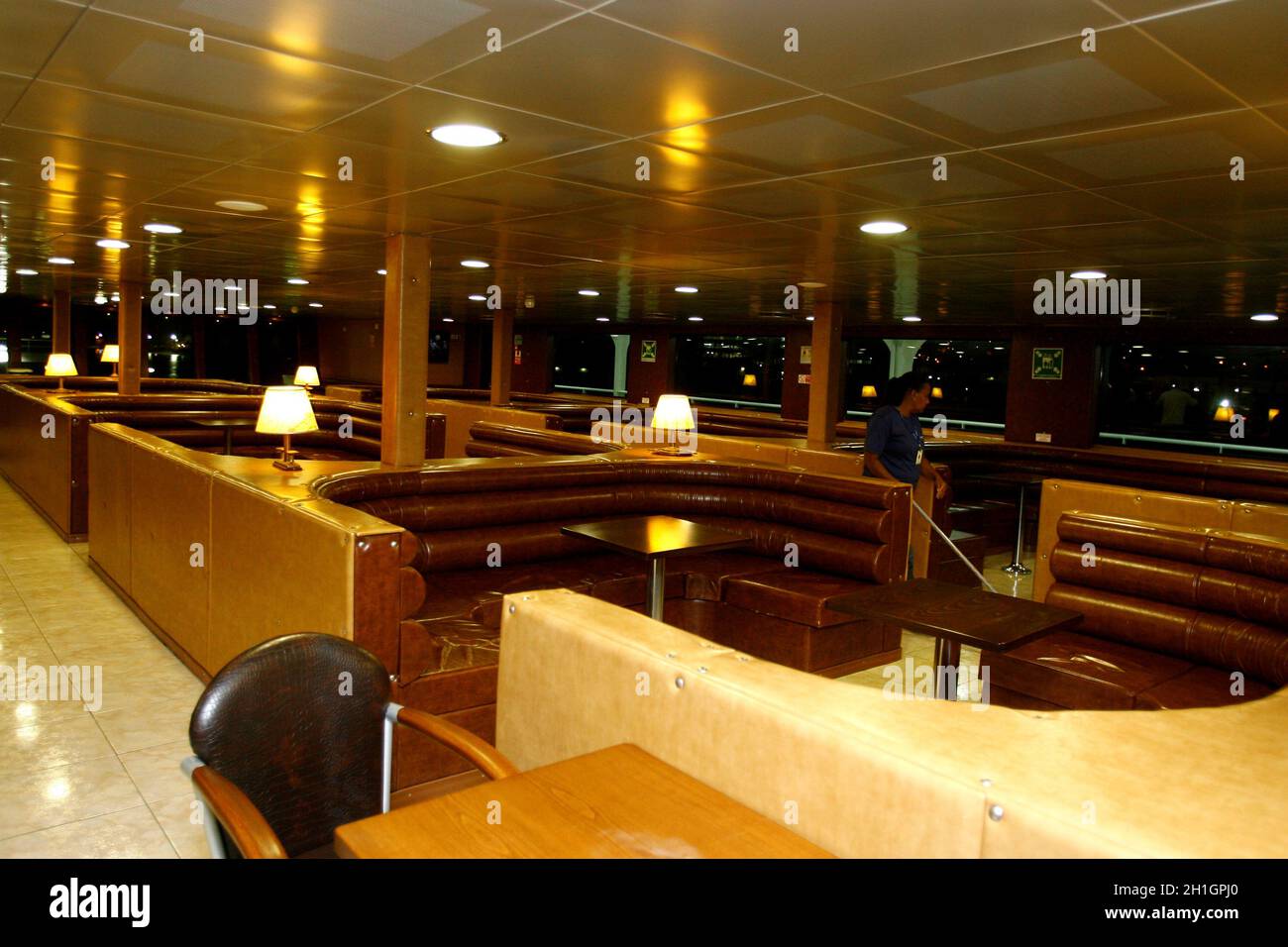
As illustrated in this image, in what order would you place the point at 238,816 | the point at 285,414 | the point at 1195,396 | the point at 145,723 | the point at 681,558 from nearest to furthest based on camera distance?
the point at 238,816
the point at 145,723
the point at 285,414
the point at 681,558
the point at 1195,396

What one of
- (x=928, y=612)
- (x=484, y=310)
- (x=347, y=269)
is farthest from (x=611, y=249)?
(x=484, y=310)

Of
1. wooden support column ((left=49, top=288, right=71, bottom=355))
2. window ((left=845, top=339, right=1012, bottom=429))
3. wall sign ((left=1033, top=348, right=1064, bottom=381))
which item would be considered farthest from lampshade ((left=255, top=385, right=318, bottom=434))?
wooden support column ((left=49, top=288, right=71, bottom=355))

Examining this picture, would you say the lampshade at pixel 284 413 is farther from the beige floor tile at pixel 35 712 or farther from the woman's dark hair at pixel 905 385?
the woman's dark hair at pixel 905 385

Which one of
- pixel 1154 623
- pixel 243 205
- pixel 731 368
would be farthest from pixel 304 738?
pixel 731 368

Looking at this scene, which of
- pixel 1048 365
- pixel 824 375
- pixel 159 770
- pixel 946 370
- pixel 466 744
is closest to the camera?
pixel 466 744

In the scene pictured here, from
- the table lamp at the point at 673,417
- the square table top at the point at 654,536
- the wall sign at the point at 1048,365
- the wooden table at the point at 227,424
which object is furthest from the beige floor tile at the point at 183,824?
the wall sign at the point at 1048,365

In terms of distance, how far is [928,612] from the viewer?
3.53m

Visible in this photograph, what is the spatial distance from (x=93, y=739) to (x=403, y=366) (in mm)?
3120

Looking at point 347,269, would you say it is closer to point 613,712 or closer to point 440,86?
point 440,86

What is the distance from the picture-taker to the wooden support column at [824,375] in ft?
31.3

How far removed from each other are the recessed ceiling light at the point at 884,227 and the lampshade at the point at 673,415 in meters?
1.97

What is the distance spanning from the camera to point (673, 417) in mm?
6992

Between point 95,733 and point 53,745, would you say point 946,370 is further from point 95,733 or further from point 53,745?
point 53,745
